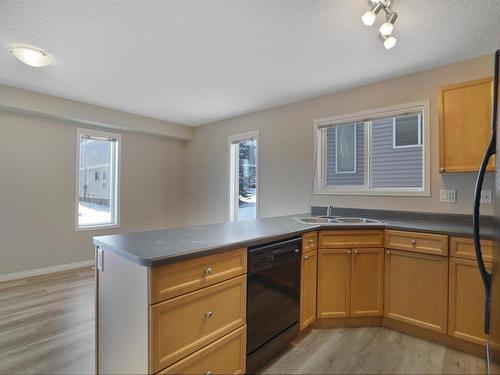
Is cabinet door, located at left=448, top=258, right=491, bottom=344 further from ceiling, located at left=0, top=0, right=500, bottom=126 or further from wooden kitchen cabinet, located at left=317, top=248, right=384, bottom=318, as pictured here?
ceiling, located at left=0, top=0, right=500, bottom=126

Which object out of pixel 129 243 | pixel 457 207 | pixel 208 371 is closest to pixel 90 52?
pixel 129 243

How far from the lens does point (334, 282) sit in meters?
2.35

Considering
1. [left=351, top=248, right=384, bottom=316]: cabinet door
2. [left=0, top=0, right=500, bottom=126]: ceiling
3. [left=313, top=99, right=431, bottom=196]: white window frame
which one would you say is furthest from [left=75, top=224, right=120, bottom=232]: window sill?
[left=351, top=248, right=384, bottom=316]: cabinet door

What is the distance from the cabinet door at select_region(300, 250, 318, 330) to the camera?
7.11 feet

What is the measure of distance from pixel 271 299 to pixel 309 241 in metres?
0.62

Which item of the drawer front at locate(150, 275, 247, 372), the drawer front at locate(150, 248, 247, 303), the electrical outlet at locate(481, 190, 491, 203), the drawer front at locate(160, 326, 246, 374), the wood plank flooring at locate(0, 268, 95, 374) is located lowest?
the wood plank flooring at locate(0, 268, 95, 374)

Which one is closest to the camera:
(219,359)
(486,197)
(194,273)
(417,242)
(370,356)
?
(194,273)

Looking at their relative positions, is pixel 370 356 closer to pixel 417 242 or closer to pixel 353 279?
pixel 353 279

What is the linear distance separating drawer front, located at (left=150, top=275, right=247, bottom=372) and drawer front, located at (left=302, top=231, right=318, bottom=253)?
0.73m

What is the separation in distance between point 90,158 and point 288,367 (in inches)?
159

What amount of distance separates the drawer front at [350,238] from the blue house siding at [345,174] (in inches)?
37.3

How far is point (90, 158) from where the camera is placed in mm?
4254

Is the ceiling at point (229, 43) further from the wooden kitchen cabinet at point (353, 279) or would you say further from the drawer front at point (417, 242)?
the wooden kitchen cabinet at point (353, 279)

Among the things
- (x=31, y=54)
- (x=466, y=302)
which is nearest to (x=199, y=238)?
(x=466, y=302)
